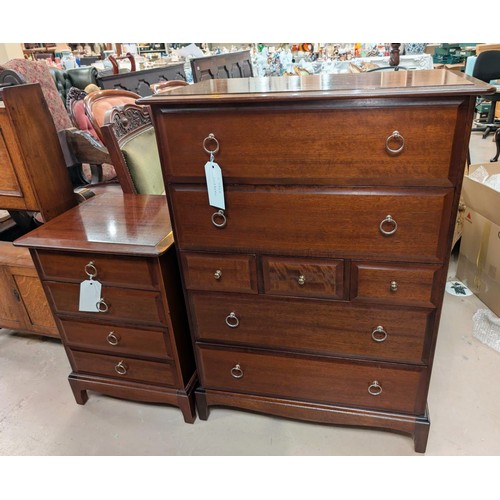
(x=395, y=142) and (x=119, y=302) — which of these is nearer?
(x=395, y=142)

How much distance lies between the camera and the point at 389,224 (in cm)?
109

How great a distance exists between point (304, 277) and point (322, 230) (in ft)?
0.54

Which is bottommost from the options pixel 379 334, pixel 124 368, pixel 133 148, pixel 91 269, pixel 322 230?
pixel 124 368

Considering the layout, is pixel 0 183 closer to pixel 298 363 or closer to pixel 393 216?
pixel 298 363

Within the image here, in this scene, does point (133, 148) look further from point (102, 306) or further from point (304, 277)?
point (304, 277)

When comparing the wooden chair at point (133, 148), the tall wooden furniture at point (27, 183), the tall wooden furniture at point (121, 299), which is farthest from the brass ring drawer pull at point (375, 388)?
the tall wooden furniture at point (27, 183)

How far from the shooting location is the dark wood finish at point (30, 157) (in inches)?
60.7

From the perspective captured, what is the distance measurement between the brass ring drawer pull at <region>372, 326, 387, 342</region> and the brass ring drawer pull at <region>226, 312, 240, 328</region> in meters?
0.43

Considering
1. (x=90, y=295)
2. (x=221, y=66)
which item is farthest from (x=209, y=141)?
(x=221, y=66)

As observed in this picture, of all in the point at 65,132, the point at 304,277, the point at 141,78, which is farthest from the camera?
the point at 141,78

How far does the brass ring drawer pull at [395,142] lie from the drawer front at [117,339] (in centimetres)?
93

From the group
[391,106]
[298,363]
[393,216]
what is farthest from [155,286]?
[391,106]

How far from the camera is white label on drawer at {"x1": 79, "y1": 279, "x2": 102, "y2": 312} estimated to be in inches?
55.5

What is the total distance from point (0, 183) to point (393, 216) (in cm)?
154
